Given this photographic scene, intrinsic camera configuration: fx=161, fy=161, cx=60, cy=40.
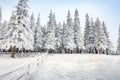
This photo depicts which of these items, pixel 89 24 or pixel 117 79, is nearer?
pixel 117 79

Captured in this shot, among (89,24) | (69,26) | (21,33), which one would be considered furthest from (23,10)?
(89,24)

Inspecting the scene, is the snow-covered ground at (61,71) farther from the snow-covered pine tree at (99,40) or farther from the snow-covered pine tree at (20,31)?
the snow-covered pine tree at (99,40)

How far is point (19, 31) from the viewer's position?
34.0 m

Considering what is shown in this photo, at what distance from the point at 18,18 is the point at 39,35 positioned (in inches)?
881

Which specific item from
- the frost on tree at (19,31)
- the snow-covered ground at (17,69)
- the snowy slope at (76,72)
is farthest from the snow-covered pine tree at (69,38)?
the snow-covered ground at (17,69)

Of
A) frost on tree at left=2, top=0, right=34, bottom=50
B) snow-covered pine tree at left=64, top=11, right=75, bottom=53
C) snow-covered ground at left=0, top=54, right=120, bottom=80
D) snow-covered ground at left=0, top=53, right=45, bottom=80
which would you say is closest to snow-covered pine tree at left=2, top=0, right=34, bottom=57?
frost on tree at left=2, top=0, right=34, bottom=50

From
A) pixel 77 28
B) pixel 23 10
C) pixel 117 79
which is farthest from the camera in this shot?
pixel 77 28

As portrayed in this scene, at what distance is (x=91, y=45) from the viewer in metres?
56.8

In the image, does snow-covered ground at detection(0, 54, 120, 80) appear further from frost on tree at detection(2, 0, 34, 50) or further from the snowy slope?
frost on tree at detection(2, 0, 34, 50)

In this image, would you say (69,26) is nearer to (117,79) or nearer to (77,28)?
(77,28)

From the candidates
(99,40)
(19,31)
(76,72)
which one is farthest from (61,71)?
(99,40)

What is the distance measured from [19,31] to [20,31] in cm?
21

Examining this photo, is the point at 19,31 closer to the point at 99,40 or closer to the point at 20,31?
the point at 20,31

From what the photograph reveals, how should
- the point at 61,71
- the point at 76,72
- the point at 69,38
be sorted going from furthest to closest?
the point at 69,38
the point at 61,71
the point at 76,72
